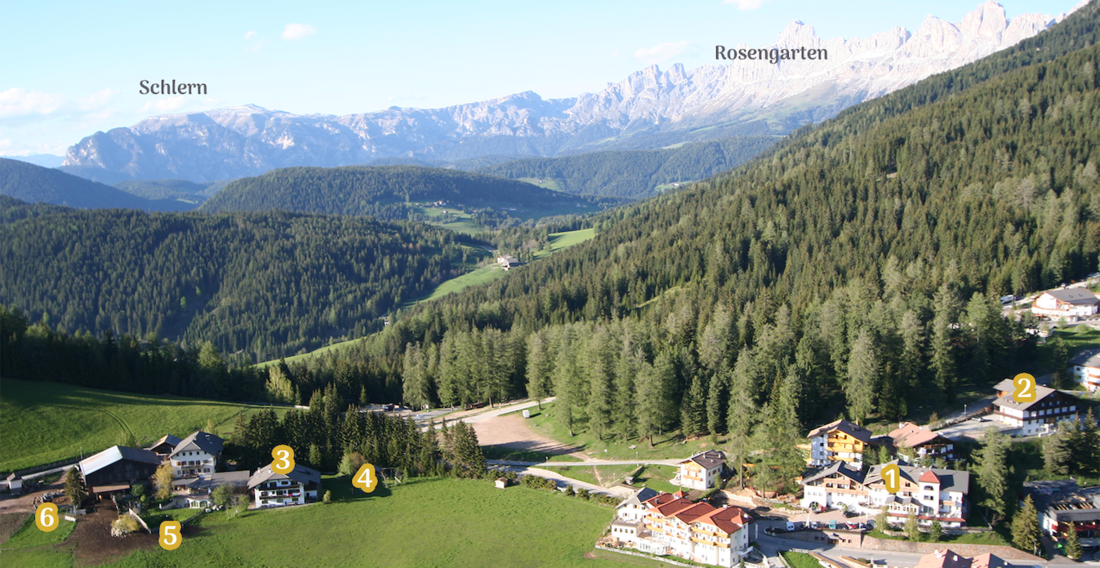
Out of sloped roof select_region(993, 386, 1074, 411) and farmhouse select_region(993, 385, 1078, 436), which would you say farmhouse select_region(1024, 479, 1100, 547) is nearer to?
farmhouse select_region(993, 385, 1078, 436)

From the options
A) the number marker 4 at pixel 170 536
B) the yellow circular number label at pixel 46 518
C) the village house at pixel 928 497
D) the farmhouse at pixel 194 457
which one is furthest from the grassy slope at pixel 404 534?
the village house at pixel 928 497

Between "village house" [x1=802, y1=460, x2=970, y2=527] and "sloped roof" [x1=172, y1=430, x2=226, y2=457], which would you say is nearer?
"village house" [x1=802, y1=460, x2=970, y2=527]

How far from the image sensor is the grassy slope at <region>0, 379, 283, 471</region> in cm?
7206

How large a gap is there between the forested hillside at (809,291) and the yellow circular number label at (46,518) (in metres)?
48.7

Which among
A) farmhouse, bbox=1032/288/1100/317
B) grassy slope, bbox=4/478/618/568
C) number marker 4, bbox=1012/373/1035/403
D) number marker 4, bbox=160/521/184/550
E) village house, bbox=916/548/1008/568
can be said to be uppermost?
farmhouse, bbox=1032/288/1100/317

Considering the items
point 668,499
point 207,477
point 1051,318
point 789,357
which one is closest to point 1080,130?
point 1051,318

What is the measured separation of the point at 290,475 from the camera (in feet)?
219

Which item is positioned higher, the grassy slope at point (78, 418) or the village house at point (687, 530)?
the grassy slope at point (78, 418)

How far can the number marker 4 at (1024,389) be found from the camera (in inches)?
2608

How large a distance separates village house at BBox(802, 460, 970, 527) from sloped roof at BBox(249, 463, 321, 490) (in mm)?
45194

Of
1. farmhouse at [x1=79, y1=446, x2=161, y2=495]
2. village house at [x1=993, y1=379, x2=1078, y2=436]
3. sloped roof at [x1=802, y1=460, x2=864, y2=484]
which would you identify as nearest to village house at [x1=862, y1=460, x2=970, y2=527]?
sloped roof at [x1=802, y1=460, x2=864, y2=484]

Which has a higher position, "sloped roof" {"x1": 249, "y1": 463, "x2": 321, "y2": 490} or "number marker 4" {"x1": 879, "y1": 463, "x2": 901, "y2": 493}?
"number marker 4" {"x1": 879, "y1": 463, "x2": 901, "y2": 493}

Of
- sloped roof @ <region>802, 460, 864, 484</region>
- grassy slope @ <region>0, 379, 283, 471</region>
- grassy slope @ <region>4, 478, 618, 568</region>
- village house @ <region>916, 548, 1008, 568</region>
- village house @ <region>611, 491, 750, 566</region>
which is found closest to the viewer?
village house @ <region>916, 548, 1008, 568</region>

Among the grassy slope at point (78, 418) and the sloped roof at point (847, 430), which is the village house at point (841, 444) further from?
the grassy slope at point (78, 418)
